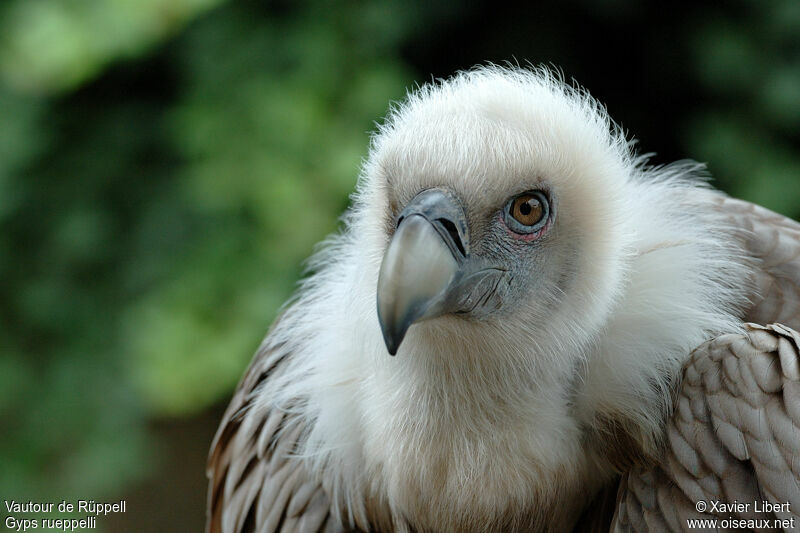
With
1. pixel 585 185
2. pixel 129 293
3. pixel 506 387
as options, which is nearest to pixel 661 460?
pixel 506 387

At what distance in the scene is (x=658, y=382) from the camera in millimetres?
1157

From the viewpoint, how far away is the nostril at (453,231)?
1039 mm

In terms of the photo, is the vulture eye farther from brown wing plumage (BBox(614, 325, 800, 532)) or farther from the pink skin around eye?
brown wing plumage (BBox(614, 325, 800, 532))

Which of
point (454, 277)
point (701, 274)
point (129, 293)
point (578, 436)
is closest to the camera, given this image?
point (454, 277)

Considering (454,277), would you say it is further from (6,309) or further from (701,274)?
(6,309)

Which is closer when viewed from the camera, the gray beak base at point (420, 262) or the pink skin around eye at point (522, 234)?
the gray beak base at point (420, 262)

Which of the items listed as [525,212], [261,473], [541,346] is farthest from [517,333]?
[261,473]

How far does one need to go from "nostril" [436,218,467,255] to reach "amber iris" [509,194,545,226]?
80 millimetres

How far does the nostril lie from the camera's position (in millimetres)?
1039

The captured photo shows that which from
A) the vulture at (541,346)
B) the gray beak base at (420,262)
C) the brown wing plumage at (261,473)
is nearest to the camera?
the gray beak base at (420,262)

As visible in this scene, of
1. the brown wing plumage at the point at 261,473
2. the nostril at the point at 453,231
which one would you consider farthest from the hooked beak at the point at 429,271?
the brown wing plumage at the point at 261,473

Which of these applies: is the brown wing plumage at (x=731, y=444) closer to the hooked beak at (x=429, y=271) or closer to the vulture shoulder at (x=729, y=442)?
the vulture shoulder at (x=729, y=442)

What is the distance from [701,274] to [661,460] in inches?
10.7

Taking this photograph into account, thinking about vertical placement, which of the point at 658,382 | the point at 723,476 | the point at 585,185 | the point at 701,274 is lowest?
the point at 723,476
